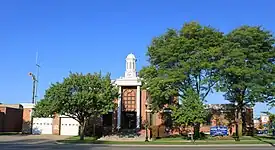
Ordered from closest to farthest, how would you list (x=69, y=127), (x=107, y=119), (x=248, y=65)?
(x=248, y=65), (x=107, y=119), (x=69, y=127)

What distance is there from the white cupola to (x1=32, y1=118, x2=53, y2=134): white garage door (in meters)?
13.5

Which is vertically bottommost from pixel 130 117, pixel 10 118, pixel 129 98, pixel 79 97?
pixel 10 118

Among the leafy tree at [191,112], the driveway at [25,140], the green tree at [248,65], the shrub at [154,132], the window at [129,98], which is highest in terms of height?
the green tree at [248,65]

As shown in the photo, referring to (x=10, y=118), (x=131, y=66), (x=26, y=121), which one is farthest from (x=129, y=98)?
(x=10, y=118)

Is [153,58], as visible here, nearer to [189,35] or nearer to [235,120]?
[189,35]

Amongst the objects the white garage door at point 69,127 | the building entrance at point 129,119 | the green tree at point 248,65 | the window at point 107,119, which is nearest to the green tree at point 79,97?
the window at point 107,119

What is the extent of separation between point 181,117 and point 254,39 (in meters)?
14.1

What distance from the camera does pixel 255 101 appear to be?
4078cm

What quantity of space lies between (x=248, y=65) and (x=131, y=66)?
61.9 feet

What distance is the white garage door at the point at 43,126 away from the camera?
48.8 metres

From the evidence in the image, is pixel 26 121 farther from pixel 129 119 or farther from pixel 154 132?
pixel 154 132

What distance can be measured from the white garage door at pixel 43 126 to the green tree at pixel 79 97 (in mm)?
13286

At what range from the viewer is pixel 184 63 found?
3747cm

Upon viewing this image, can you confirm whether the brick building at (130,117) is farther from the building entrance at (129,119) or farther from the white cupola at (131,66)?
the white cupola at (131,66)
